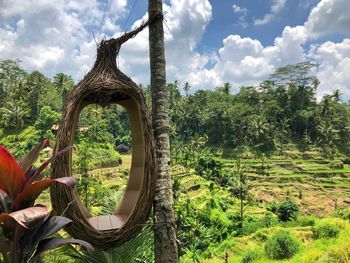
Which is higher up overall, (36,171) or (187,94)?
(187,94)

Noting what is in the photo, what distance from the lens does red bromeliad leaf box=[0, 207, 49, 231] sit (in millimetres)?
1256

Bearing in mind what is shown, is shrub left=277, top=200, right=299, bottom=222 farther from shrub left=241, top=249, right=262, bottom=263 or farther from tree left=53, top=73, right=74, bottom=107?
tree left=53, top=73, right=74, bottom=107

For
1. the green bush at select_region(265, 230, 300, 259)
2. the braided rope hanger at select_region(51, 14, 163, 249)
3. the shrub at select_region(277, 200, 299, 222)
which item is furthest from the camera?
the shrub at select_region(277, 200, 299, 222)

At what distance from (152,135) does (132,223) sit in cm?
50

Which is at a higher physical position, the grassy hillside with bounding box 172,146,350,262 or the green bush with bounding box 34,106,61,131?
the green bush with bounding box 34,106,61,131

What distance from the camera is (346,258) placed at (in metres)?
3.64

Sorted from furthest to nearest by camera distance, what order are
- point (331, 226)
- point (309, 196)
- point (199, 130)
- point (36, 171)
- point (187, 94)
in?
point (187, 94), point (199, 130), point (309, 196), point (331, 226), point (36, 171)

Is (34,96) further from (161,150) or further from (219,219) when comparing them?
(161,150)

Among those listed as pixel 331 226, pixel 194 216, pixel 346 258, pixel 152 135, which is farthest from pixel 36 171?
pixel 194 216

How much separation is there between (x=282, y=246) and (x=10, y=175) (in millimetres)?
9878

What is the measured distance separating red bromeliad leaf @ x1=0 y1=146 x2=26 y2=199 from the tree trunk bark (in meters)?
0.94

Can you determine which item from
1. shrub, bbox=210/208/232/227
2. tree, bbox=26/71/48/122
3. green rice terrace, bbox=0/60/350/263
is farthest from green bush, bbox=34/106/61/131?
shrub, bbox=210/208/232/227

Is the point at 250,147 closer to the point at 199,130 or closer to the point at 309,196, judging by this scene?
the point at 199,130

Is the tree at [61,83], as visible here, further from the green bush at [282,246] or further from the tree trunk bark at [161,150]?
the tree trunk bark at [161,150]
